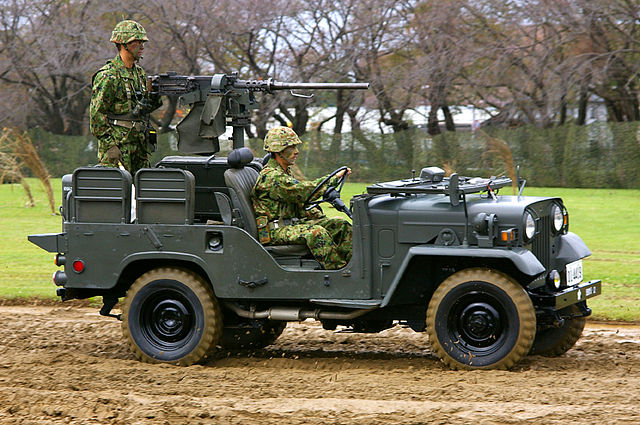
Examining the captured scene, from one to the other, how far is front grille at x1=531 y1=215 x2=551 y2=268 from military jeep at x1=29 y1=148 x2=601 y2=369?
0.01 metres

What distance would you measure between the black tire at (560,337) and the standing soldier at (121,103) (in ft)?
12.9

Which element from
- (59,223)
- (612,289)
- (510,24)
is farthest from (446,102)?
(612,289)

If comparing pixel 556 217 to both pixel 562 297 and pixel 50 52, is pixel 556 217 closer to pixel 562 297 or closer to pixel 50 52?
pixel 562 297

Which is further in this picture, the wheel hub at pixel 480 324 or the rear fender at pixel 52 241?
the rear fender at pixel 52 241

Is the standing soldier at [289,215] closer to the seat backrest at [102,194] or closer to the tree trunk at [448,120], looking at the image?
the seat backrest at [102,194]

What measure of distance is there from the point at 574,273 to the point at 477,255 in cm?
113

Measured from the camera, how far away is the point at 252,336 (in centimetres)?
869

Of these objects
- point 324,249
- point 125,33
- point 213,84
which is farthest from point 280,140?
point 125,33

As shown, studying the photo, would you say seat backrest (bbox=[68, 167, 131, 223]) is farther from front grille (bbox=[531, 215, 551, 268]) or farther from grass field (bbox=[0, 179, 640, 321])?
grass field (bbox=[0, 179, 640, 321])

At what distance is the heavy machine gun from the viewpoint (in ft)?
27.1

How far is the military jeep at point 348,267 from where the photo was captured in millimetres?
7051

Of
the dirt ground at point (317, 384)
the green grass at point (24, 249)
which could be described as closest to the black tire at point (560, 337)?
the dirt ground at point (317, 384)

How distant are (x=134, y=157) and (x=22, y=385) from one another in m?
2.60

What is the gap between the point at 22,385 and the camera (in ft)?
22.7
